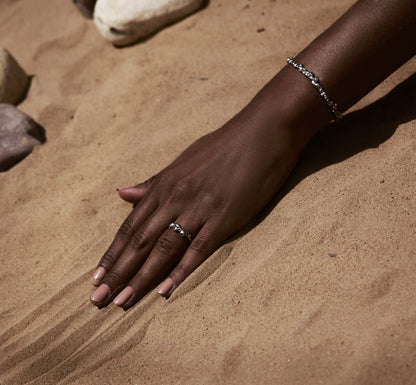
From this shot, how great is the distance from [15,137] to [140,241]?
1.46 meters

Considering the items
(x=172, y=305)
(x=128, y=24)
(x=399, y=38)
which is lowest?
(x=172, y=305)

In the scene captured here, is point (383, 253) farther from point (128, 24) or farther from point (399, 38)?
point (128, 24)

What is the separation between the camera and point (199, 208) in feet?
6.95

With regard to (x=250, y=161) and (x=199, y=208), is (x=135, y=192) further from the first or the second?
(x=250, y=161)

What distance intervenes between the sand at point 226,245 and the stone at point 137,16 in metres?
0.40

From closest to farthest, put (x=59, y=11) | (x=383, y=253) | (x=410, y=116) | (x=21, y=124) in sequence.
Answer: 1. (x=383, y=253)
2. (x=410, y=116)
3. (x=21, y=124)
4. (x=59, y=11)

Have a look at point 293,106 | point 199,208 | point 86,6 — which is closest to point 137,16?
point 86,6

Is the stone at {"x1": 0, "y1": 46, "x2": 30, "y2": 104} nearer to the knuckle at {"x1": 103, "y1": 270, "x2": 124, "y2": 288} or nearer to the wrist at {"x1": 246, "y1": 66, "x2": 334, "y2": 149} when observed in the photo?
the knuckle at {"x1": 103, "y1": 270, "x2": 124, "y2": 288}

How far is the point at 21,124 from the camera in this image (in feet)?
10.3

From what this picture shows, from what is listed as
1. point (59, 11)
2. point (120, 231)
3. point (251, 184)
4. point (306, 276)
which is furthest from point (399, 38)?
point (59, 11)

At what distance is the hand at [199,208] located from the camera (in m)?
2.08

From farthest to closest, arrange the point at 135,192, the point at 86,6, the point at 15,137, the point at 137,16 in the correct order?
the point at 86,6, the point at 137,16, the point at 15,137, the point at 135,192

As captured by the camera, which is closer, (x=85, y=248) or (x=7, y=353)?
(x=7, y=353)

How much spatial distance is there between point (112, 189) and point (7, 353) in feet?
3.31
